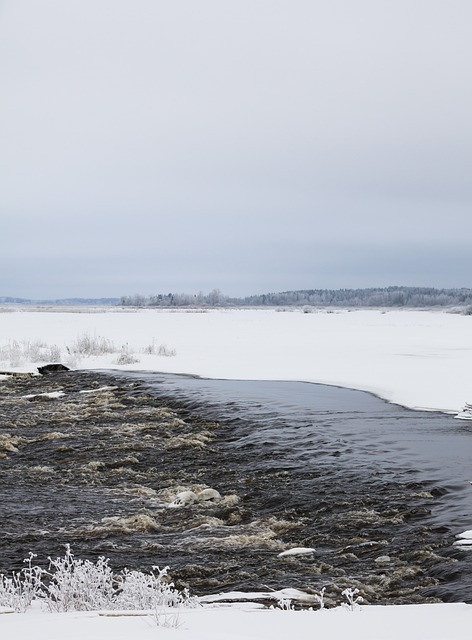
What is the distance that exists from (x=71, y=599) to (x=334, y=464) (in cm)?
644

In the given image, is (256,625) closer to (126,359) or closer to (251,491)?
(251,491)

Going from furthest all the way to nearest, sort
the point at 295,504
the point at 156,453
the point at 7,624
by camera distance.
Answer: the point at 156,453 < the point at 295,504 < the point at 7,624

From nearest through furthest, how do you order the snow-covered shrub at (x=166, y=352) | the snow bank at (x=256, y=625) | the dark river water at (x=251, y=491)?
the snow bank at (x=256, y=625)
the dark river water at (x=251, y=491)
the snow-covered shrub at (x=166, y=352)

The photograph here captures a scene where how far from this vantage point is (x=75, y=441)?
1347cm

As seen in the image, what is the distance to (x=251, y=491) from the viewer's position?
384 inches

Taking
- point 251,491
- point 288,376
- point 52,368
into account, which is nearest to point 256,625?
point 251,491

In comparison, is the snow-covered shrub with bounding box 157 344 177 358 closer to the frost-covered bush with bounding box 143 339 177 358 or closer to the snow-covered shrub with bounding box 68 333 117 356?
the frost-covered bush with bounding box 143 339 177 358

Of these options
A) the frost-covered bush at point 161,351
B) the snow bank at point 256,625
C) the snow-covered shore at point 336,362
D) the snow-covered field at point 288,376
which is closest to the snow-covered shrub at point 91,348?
the snow-covered field at point 288,376

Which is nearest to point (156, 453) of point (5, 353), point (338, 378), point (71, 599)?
point (71, 599)

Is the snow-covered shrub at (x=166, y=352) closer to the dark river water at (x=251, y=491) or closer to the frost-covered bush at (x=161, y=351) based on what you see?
the frost-covered bush at (x=161, y=351)

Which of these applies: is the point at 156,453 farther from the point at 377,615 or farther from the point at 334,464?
the point at 377,615

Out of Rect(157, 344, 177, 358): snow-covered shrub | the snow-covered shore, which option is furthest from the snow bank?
Rect(157, 344, 177, 358): snow-covered shrub

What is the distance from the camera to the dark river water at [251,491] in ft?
21.2

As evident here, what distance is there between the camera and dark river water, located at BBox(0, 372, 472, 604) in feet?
21.2
